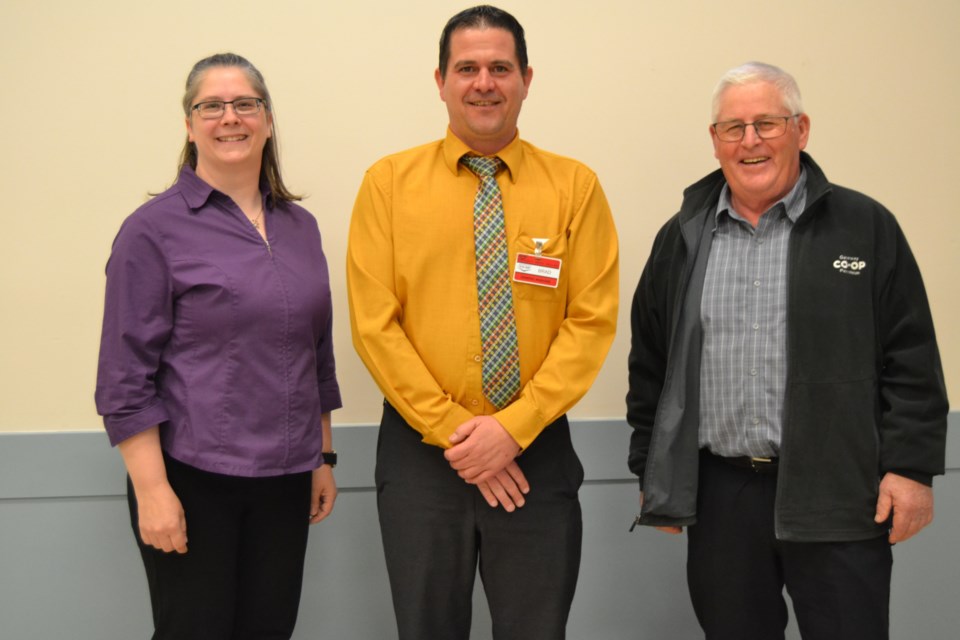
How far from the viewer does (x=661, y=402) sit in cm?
195

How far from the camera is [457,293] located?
1.92m

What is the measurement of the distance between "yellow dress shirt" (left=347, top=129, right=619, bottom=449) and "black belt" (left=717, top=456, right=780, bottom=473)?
38cm

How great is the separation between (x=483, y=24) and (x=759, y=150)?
0.69 meters

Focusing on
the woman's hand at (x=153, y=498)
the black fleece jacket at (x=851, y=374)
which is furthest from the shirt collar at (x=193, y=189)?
the black fleece jacket at (x=851, y=374)

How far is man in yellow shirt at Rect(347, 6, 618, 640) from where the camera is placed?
6.22 feet

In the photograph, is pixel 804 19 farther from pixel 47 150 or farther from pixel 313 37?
pixel 47 150

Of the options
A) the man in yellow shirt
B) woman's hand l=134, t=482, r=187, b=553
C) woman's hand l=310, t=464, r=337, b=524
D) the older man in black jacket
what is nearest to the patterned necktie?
the man in yellow shirt

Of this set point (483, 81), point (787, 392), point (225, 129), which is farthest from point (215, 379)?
point (787, 392)

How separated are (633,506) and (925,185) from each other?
58.1 inches

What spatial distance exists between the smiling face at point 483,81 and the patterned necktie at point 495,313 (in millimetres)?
210

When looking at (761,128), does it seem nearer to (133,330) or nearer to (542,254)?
(542,254)

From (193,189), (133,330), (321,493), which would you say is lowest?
(321,493)

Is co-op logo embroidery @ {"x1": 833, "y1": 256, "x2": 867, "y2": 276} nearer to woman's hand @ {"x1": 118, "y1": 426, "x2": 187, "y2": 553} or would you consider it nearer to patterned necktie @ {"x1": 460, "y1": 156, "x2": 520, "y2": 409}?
patterned necktie @ {"x1": 460, "y1": 156, "x2": 520, "y2": 409}

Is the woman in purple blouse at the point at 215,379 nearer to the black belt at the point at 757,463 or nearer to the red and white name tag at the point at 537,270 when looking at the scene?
the red and white name tag at the point at 537,270
